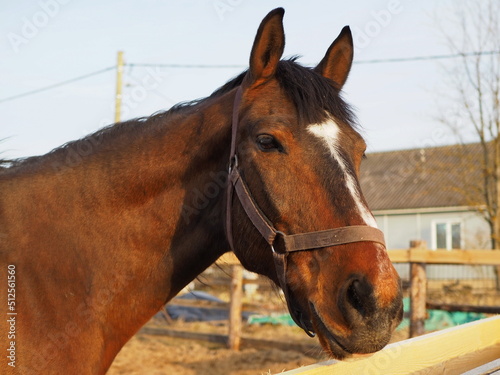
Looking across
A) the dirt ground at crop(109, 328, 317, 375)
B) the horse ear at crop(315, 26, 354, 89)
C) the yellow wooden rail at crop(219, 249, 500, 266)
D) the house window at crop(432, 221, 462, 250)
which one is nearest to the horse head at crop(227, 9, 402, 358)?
the horse ear at crop(315, 26, 354, 89)

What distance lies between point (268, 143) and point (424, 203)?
78.1 ft

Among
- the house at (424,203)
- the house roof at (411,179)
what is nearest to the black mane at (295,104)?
the house at (424,203)

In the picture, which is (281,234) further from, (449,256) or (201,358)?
(201,358)

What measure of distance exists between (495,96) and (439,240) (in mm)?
10813

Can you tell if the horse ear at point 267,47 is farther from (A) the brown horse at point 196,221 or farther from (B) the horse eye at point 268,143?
(B) the horse eye at point 268,143

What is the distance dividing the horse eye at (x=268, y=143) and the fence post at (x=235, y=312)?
621cm

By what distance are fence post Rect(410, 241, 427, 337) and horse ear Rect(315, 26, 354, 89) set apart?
→ 14.3 feet

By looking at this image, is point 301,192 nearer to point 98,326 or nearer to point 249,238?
point 249,238

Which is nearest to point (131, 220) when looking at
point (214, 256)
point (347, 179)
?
point (214, 256)

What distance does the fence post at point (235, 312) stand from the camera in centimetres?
836

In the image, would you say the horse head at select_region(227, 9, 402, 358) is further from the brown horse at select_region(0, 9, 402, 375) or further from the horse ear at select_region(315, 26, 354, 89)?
the horse ear at select_region(315, 26, 354, 89)

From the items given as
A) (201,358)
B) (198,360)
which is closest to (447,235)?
(201,358)

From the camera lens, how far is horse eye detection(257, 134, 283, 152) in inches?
86.5

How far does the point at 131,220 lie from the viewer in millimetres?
2342
